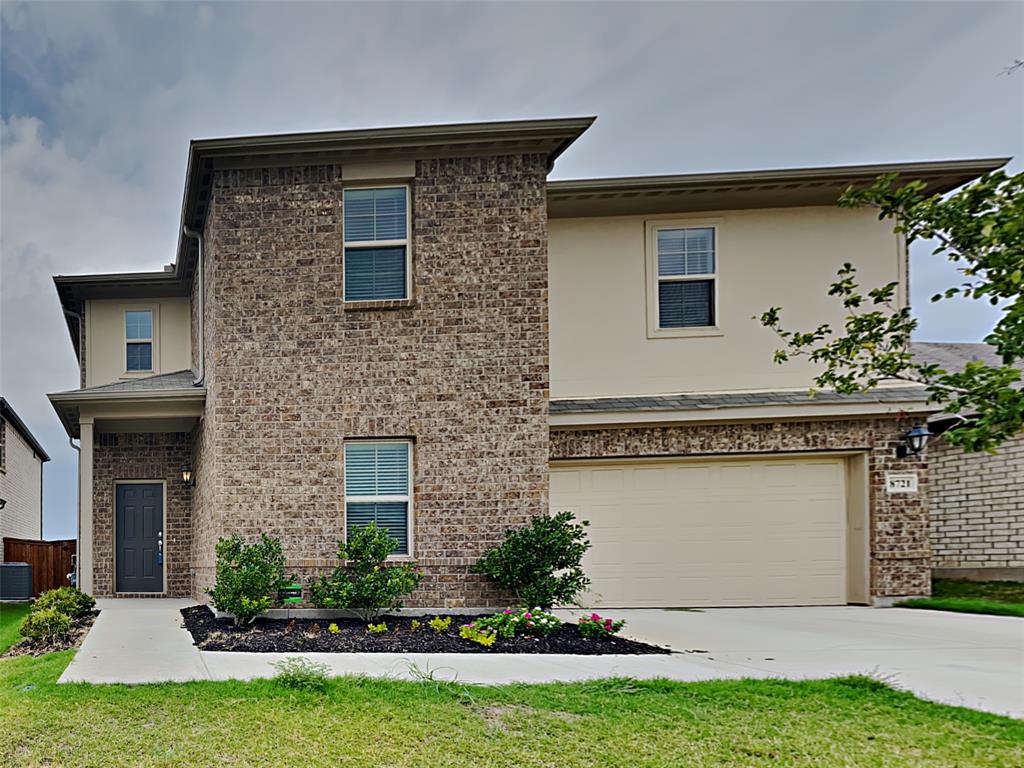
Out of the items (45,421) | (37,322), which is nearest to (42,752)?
(37,322)

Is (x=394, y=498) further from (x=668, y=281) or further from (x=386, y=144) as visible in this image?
(x=668, y=281)

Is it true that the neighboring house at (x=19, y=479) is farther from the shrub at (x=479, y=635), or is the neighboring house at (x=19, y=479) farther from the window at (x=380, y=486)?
the shrub at (x=479, y=635)

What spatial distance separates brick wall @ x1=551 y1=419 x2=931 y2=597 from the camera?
38.6 feet

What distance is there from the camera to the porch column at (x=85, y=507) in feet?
40.8

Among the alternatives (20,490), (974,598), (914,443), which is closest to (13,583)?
(20,490)

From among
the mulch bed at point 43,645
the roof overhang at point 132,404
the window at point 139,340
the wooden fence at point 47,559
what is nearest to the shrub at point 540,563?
the mulch bed at point 43,645

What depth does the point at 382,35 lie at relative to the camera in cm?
1417

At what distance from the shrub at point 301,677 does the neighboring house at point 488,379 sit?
353 cm

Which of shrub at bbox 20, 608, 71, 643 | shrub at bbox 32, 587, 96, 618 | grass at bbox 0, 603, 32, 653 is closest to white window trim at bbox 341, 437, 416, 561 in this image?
shrub at bbox 20, 608, 71, 643

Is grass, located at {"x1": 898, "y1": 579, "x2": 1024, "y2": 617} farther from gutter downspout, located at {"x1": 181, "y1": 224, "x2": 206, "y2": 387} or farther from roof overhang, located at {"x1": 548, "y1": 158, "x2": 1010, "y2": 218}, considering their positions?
gutter downspout, located at {"x1": 181, "y1": 224, "x2": 206, "y2": 387}

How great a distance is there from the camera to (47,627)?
9.05 meters

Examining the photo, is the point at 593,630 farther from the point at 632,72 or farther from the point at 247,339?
the point at 632,72

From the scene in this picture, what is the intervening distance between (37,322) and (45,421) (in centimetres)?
441

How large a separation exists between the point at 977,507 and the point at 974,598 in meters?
2.13
